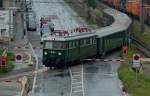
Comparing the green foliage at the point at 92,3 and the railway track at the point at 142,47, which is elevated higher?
the railway track at the point at 142,47

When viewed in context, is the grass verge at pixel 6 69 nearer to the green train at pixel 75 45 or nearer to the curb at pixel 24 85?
the green train at pixel 75 45

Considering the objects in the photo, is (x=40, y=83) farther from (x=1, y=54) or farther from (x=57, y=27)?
(x=57, y=27)

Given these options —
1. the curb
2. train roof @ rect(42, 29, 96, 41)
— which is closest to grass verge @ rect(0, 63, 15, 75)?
the curb

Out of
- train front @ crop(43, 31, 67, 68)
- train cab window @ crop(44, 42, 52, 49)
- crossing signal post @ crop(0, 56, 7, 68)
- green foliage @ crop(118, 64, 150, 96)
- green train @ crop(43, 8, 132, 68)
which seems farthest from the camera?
train cab window @ crop(44, 42, 52, 49)

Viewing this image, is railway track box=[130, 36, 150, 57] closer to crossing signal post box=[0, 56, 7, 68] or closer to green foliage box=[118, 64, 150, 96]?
green foliage box=[118, 64, 150, 96]


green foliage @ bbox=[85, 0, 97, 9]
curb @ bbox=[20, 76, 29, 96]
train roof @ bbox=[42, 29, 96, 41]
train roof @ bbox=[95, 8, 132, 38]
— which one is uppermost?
train roof @ bbox=[42, 29, 96, 41]

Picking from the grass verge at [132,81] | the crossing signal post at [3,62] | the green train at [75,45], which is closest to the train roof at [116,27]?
the green train at [75,45]

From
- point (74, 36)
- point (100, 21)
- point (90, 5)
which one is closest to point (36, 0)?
point (90, 5)

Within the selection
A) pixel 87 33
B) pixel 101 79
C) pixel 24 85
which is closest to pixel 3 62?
pixel 24 85
